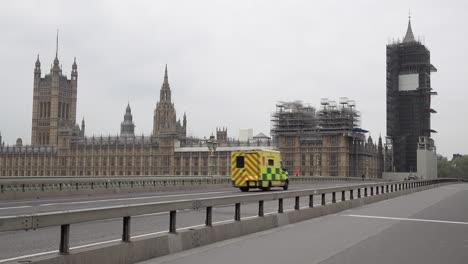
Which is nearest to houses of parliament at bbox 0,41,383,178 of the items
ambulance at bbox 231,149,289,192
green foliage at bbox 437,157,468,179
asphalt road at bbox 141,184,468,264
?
green foliage at bbox 437,157,468,179

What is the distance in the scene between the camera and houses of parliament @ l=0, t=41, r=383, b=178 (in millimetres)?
113562

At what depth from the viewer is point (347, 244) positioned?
33.8ft

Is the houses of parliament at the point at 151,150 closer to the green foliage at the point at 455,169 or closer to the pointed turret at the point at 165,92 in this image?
the pointed turret at the point at 165,92

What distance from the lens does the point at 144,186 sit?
106ft

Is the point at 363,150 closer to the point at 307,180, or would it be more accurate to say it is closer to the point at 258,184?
the point at 307,180

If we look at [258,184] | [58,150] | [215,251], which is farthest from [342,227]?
[58,150]

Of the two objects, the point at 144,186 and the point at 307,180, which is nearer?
the point at 144,186

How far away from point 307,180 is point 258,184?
33.4 metres

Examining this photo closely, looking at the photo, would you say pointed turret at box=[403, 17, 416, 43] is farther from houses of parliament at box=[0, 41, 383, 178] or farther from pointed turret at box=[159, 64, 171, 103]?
pointed turret at box=[159, 64, 171, 103]

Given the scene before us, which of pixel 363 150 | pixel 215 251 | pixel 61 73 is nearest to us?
pixel 215 251

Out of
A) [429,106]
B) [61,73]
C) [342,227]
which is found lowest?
[342,227]

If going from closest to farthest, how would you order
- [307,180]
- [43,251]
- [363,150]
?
1. [43,251]
2. [307,180]
3. [363,150]

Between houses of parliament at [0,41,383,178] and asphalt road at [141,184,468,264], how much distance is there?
8257 centimetres

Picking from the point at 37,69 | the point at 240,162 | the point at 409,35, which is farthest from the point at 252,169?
the point at 37,69
